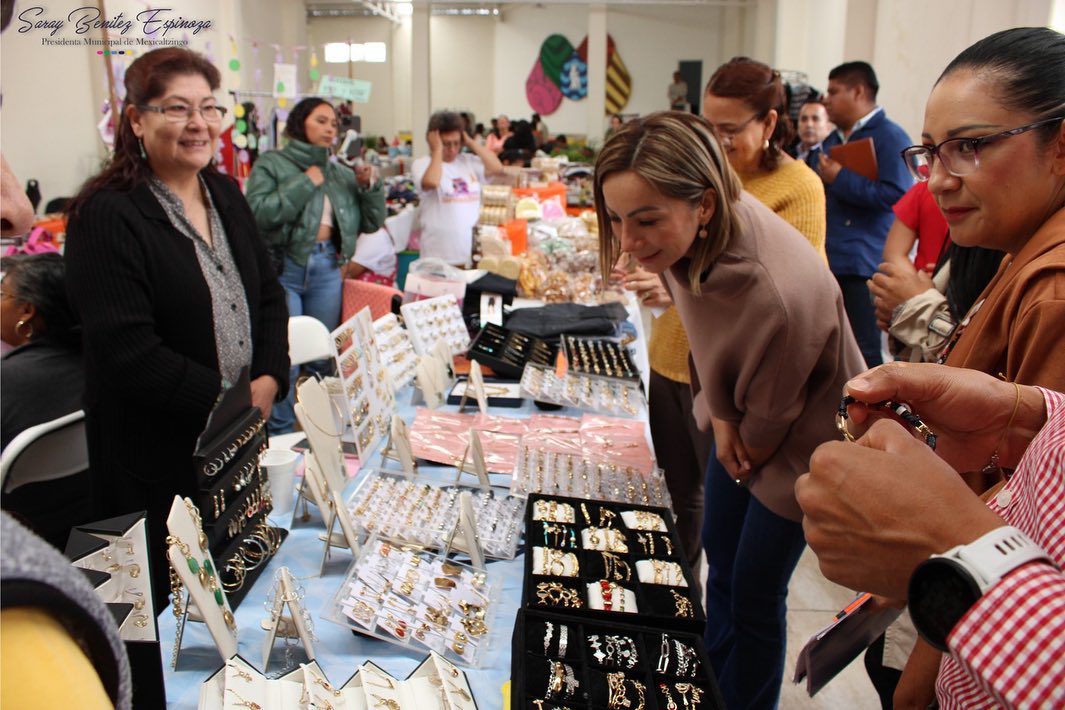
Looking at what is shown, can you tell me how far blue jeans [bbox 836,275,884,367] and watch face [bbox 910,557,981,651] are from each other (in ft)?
12.2

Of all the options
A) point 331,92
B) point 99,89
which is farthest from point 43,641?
point 99,89

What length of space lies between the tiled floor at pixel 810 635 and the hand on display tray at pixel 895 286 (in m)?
1.10

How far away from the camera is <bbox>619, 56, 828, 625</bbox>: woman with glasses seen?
221cm

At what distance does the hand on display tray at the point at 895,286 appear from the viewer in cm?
193

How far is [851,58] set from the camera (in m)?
7.69

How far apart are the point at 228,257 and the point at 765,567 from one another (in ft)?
5.14

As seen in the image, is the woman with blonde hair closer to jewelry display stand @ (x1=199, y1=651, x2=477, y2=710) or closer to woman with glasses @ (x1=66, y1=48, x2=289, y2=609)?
jewelry display stand @ (x1=199, y1=651, x2=477, y2=710)

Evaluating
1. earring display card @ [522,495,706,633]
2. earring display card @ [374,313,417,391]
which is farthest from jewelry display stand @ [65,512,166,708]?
earring display card @ [374,313,417,391]

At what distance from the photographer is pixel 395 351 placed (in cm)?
244

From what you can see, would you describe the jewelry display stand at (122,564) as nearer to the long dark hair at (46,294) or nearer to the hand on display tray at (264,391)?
the hand on display tray at (264,391)

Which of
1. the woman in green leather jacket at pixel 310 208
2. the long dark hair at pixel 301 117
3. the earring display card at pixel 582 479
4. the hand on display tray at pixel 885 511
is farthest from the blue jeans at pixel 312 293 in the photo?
the hand on display tray at pixel 885 511

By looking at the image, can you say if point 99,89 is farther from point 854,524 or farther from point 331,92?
point 854,524

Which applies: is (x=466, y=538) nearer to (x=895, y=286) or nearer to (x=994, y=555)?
(x=994, y=555)

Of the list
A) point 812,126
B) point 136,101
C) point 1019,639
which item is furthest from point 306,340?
point 812,126
